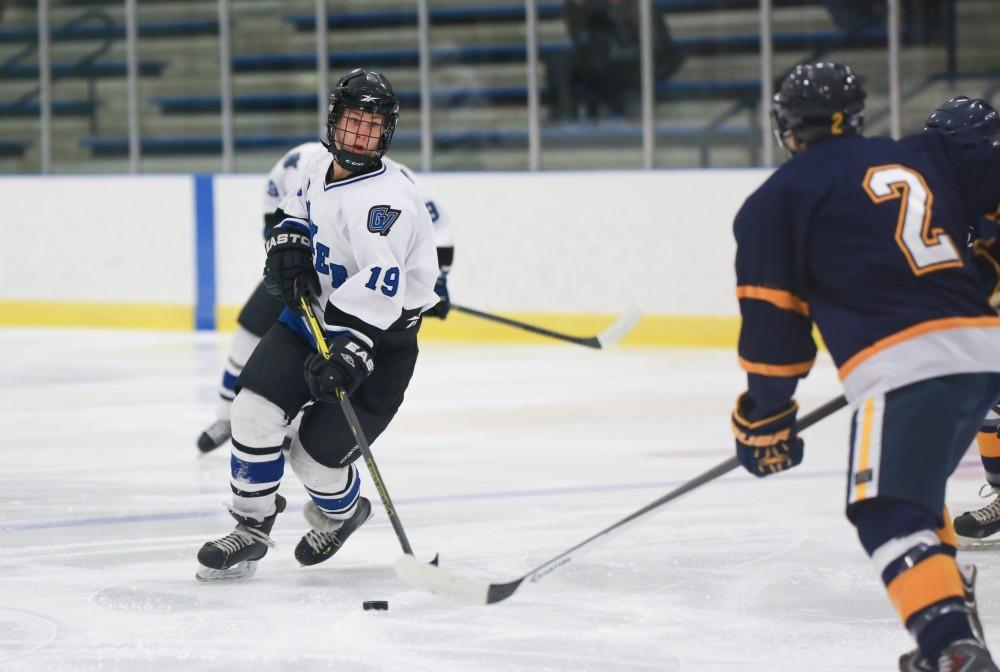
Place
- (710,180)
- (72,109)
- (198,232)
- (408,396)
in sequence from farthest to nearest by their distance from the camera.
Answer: (72,109), (198,232), (710,180), (408,396)

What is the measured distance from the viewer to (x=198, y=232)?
893 centimetres

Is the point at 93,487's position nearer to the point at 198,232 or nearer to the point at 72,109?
the point at 198,232

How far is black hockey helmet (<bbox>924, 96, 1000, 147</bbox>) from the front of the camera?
337cm

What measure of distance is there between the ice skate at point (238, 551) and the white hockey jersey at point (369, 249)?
0.41 m

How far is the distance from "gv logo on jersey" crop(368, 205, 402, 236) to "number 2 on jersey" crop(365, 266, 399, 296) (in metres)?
0.07

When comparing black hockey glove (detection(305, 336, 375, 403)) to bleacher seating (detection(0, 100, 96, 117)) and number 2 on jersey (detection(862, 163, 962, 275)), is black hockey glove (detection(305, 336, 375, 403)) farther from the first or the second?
bleacher seating (detection(0, 100, 96, 117))

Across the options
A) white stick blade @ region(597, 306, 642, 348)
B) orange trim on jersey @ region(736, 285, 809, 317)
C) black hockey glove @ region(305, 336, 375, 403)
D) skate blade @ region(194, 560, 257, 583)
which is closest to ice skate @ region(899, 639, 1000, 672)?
orange trim on jersey @ region(736, 285, 809, 317)

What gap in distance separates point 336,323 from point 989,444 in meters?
1.46

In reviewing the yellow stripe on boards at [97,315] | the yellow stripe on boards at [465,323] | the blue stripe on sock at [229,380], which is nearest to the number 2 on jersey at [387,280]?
the blue stripe on sock at [229,380]

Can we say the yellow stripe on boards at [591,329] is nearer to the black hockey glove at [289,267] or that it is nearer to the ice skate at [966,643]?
the black hockey glove at [289,267]

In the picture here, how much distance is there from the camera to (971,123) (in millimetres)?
3383

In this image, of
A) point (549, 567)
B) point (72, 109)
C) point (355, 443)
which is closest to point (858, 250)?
point (549, 567)

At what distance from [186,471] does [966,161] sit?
287 cm

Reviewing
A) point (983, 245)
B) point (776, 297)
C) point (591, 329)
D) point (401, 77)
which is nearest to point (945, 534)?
point (776, 297)
